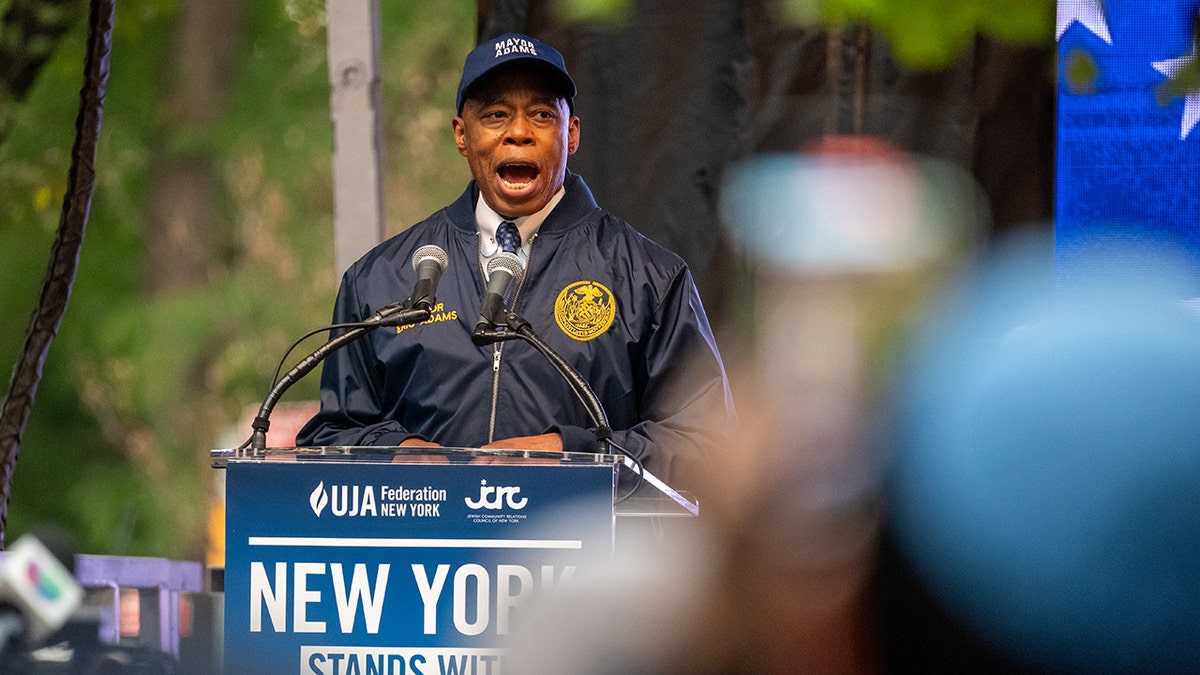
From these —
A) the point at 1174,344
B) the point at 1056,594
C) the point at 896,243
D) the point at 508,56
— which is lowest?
the point at 1056,594

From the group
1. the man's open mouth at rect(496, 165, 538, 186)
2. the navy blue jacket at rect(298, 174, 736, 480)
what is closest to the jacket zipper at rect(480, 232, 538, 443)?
the navy blue jacket at rect(298, 174, 736, 480)

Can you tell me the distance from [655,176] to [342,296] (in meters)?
1.37

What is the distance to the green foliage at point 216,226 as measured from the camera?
12.5 m

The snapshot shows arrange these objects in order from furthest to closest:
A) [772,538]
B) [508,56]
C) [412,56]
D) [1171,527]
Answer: [412,56], [772,538], [1171,527], [508,56]

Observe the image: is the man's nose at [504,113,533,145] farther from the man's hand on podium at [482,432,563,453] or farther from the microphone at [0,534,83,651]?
the microphone at [0,534,83,651]

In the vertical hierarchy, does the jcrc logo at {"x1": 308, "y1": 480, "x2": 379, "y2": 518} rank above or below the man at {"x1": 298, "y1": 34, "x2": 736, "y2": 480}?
below

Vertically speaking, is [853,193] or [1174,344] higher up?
[853,193]

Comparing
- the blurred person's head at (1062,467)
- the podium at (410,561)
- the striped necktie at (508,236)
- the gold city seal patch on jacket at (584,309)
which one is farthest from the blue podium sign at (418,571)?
the blurred person's head at (1062,467)

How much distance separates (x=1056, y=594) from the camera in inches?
161

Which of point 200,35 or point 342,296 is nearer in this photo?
point 342,296

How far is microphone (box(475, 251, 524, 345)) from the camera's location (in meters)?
2.66

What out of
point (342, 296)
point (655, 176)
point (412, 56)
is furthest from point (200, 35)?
point (342, 296)

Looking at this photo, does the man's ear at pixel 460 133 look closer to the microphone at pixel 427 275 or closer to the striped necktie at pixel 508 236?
the striped necktie at pixel 508 236

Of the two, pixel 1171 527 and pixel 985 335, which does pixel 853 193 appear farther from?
pixel 1171 527
